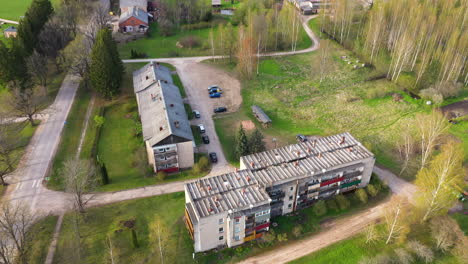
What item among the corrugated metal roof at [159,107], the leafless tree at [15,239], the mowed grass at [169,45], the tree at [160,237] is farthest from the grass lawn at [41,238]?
the mowed grass at [169,45]

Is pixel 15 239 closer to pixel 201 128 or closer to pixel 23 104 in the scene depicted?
pixel 23 104

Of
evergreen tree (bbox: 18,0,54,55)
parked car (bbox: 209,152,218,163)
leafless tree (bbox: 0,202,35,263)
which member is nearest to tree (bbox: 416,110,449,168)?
parked car (bbox: 209,152,218,163)

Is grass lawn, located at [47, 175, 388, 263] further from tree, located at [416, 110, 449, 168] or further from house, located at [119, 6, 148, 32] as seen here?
house, located at [119, 6, 148, 32]

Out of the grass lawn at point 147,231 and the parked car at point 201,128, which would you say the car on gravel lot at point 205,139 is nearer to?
the parked car at point 201,128

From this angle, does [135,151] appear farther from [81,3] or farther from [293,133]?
[81,3]

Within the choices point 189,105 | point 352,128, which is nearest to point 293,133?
point 352,128

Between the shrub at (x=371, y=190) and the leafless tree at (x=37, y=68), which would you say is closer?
the shrub at (x=371, y=190)

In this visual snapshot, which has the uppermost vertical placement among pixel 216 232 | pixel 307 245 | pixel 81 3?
pixel 81 3

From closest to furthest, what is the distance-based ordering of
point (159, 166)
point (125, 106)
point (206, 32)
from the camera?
point (159, 166)
point (125, 106)
point (206, 32)
